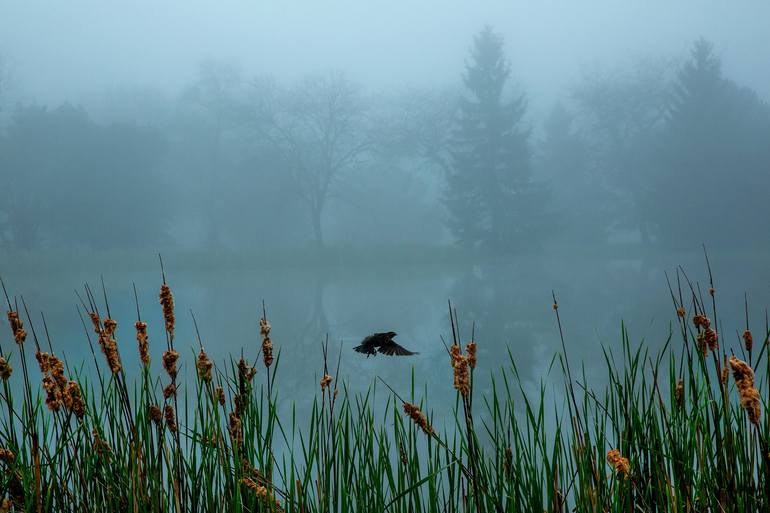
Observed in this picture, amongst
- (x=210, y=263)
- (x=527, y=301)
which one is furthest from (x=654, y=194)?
(x=210, y=263)

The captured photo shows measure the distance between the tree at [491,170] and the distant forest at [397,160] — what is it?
0.11 m

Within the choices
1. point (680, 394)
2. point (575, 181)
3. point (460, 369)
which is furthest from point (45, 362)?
point (575, 181)

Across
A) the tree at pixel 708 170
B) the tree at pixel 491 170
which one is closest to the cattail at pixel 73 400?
the tree at pixel 491 170

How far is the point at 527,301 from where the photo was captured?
25734 mm

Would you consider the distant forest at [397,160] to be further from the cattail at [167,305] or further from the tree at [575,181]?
the cattail at [167,305]

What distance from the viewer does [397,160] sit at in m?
48.3

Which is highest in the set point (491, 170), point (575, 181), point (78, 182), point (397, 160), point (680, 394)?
point (397, 160)

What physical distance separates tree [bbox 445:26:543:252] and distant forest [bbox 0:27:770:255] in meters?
0.11

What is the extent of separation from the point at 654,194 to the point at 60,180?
31.4 m

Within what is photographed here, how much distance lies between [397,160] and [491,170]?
349 inches

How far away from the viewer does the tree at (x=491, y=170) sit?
38.6 metres

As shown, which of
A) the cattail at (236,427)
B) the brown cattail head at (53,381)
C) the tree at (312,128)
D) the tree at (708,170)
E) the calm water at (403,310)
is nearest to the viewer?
the brown cattail head at (53,381)

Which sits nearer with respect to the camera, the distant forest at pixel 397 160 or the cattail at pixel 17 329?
the cattail at pixel 17 329

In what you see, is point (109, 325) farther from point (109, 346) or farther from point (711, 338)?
point (711, 338)
